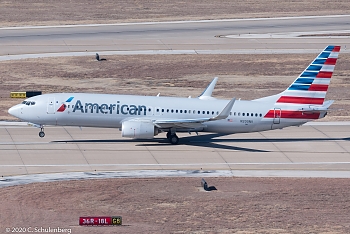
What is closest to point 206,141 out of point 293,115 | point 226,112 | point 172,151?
point 172,151

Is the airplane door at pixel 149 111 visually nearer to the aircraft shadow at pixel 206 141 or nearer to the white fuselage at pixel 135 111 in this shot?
the white fuselage at pixel 135 111

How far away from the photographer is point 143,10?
125m

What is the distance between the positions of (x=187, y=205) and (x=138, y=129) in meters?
14.9

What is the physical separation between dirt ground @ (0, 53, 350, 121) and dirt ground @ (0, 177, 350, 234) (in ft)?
89.4

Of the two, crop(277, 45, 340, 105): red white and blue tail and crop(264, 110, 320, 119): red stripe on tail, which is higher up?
crop(277, 45, 340, 105): red white and blue tail

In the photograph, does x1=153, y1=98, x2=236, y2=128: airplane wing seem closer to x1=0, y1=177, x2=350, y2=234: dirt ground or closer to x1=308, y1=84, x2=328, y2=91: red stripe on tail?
x1=308, y1=84, x2=328, y2=91: red stripe on tail

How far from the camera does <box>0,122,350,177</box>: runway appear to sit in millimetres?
51156

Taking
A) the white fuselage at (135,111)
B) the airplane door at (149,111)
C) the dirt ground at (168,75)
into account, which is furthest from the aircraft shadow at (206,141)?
the dirt ground at (168,75)

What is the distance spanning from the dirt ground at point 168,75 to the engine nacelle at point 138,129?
18.7m

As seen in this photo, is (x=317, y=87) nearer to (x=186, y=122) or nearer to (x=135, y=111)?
(x=186, y=122)

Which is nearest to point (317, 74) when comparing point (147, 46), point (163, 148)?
point (163, 148)

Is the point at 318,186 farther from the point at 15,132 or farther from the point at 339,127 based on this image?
the point at 15,132

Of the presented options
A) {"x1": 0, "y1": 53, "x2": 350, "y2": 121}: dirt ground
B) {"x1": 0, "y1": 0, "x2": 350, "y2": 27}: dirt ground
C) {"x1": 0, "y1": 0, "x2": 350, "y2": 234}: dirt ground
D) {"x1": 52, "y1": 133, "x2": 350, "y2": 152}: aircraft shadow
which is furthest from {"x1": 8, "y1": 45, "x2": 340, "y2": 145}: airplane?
{"x1": 0, "y1": 0, "x2": 350, "y2": 27}: dirt ground

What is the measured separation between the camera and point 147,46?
98.9 m
